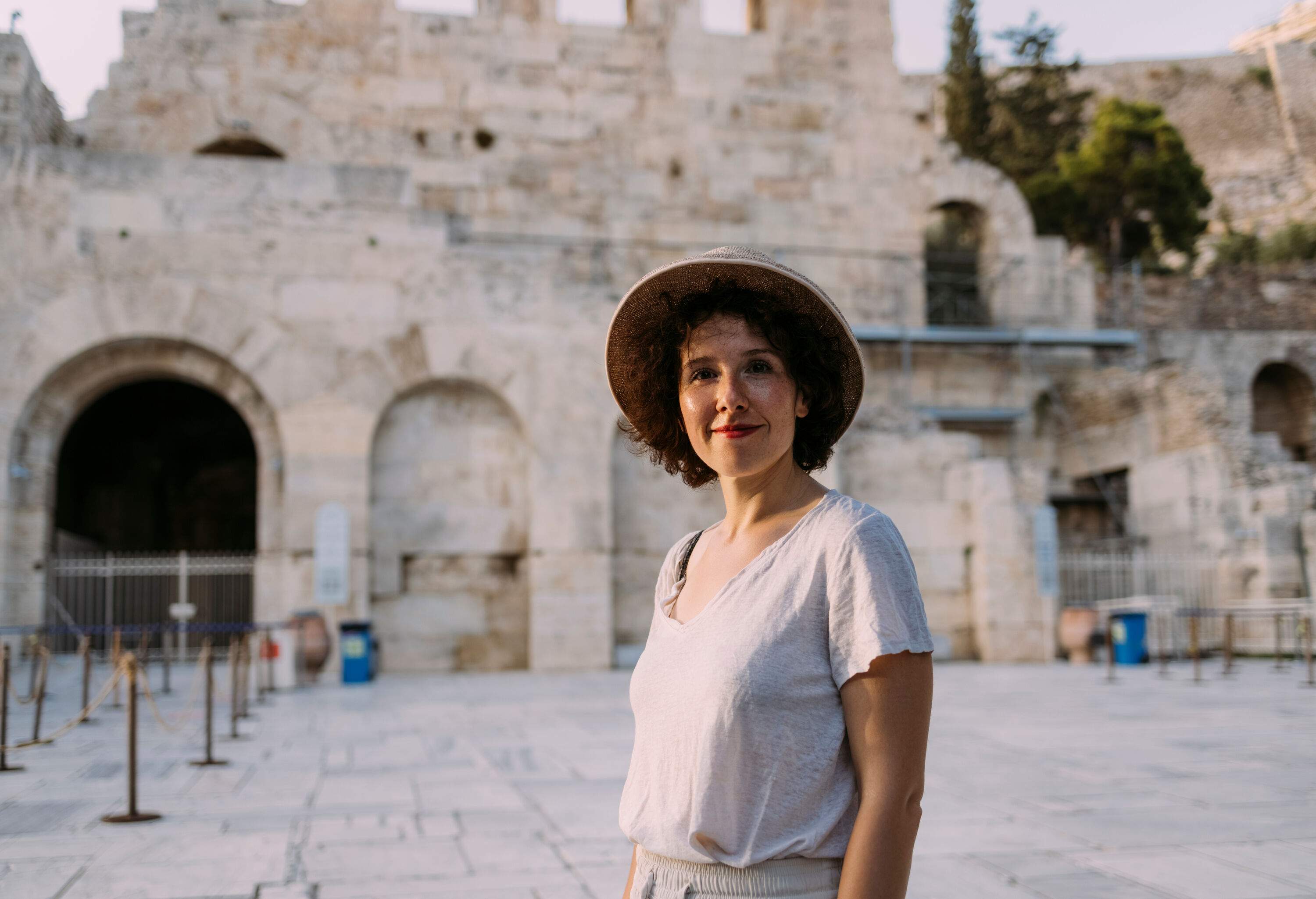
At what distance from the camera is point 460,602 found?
16.7 meters

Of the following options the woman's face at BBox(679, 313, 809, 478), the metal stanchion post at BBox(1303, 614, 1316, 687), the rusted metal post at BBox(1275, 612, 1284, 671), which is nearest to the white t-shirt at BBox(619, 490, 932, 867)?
the woman's face at BBox(679, 313, 809, 478)

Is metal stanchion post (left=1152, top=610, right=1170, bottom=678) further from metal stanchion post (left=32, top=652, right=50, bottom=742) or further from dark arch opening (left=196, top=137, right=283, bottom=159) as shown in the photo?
dark arch opening (left=196, top=137, right=283, bottom=159)

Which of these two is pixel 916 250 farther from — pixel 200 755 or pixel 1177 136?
pixel 1177 136

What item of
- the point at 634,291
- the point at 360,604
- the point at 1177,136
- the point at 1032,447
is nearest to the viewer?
the point at 634,291

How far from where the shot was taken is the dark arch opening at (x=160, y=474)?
2281cm

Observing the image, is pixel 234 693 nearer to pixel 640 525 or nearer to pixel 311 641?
pixel 311 641

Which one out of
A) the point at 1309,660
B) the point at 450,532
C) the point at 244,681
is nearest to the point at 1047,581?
the point at 1309,660

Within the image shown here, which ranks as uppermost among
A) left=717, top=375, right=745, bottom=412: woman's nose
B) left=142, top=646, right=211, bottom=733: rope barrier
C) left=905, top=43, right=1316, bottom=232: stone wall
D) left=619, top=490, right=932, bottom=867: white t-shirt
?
left=905, top=43, right=1316, bottom=232: stone wall

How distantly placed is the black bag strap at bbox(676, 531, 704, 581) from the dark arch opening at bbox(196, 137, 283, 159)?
20.4 m

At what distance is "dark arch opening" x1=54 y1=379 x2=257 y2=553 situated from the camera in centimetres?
2281

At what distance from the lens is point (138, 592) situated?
21.4m

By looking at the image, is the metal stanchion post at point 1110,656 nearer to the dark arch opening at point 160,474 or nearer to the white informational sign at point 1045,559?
the white informational sign at point 1045,559

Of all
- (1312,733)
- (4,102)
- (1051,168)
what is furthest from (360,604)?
(1051,168)

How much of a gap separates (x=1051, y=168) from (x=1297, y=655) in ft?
82.0
